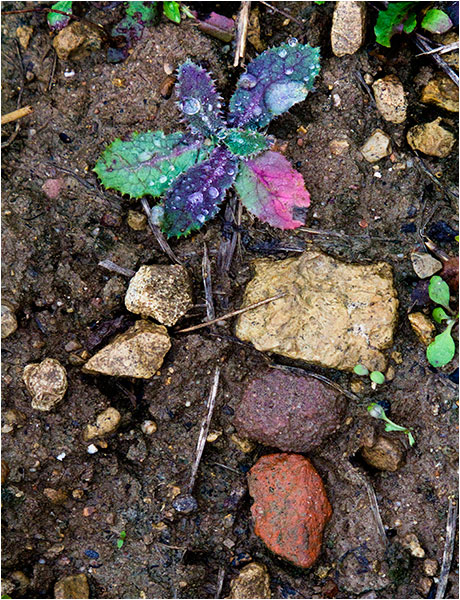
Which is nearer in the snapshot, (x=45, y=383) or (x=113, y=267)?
(x=45, y=383)

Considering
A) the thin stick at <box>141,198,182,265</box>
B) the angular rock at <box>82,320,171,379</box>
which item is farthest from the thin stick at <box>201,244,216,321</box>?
the angular rock at <box>82,320,171,379</box>

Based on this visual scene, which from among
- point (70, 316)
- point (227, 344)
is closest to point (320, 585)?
point (227, 344)

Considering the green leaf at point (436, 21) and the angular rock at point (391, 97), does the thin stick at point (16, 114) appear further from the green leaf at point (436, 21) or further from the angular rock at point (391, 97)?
the green leaf at point (436, 21)

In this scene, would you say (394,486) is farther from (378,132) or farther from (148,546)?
Answer: (378,132)

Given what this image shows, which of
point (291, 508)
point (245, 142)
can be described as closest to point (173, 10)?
point (245, 142)

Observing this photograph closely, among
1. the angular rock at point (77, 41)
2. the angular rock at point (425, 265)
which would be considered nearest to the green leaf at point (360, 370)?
the angular rock at point (425, 265)

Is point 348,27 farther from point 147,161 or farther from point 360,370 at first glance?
point 360,370
